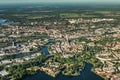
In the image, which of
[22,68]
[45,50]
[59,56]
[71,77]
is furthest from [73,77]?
[45,50]

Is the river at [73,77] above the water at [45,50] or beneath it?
above

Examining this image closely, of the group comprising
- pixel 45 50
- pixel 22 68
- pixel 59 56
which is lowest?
pixel 45 50

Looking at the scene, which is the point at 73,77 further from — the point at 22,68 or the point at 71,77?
the point at 22,68

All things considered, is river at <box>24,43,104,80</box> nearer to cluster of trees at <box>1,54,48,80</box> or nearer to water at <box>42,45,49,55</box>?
cluster of trees at <box>1,54,48,80</box>

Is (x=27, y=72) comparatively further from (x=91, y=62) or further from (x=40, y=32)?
(x=40, y=32)

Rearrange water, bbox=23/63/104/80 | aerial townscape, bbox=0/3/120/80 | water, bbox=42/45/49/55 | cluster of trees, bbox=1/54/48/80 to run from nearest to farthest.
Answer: water, bbox=23/63/104/80 < cluster of trees, bbox=1/54/48/80 < aerial townscape, bbox=0/3/120/80 < water, bbox=42/45/49/55

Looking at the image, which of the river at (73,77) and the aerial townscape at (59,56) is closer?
the river at (73,77)

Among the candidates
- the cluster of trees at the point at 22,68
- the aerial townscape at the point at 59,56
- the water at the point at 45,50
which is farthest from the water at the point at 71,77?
the water at the point at 45,50

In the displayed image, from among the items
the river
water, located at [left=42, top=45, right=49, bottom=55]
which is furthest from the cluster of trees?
water, located at [left=42, top=45, right=49, bottom=55]

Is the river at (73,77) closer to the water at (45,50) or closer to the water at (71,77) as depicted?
the water at (71,77)

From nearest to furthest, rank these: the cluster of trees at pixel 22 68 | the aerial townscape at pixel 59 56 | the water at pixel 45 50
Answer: the cluster of trees at pixel 22 68
the aerial townscape at pixel 59 56
the water at pixel 45 50

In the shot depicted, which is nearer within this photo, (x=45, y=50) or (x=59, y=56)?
(x=59, y=56)
